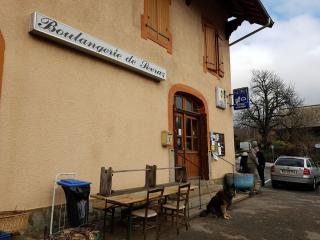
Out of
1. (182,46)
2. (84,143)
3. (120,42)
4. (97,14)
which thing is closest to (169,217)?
(84,143)

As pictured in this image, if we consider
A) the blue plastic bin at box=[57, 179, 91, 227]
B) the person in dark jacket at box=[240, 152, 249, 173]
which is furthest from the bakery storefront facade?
the person in dark jacket at box=[240, 152, 249, 173]

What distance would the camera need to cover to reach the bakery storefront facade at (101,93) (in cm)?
515

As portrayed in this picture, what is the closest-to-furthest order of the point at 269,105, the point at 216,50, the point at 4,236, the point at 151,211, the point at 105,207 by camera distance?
the point at 4,236
the point at 105,207
the point at 151,211
the point at 216,50
the point at 269,105

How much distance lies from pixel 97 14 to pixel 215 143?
611 centimetres

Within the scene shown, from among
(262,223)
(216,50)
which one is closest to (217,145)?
(216,50)

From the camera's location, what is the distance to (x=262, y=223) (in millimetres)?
7035

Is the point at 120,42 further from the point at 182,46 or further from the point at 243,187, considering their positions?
the point at 243,187

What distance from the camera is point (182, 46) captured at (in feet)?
32.3

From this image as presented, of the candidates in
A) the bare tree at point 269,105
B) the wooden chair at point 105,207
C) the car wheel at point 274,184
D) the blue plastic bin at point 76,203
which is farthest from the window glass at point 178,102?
the bare tree at point 269,105

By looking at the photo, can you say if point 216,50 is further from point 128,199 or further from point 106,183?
point 128,199

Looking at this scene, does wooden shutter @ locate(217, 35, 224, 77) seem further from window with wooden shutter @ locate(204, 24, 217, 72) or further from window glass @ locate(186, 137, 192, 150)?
window glass @ locate(186, 137, 192, 150)

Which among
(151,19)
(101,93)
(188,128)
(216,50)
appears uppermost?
(216,50)

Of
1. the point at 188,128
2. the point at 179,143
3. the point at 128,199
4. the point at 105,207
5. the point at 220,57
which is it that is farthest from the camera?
the point at 220,57

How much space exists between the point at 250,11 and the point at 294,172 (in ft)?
22.5
